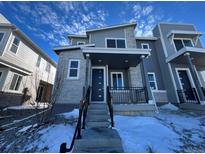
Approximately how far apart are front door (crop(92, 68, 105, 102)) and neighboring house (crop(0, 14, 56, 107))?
434 centimetres

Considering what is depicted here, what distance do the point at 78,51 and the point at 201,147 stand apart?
848 cm

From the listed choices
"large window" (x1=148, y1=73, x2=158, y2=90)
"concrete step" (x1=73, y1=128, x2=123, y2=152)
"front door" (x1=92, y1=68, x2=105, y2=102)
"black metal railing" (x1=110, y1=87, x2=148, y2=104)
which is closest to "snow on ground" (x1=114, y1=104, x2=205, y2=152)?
"concrete step" (x1=73, y1=128, x2=123, y2=152)

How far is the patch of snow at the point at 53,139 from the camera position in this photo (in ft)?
9.79

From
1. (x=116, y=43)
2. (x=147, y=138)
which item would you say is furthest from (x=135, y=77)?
(x=147, y=138)

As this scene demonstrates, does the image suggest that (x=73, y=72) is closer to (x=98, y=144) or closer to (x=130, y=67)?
(x=130, y=67)

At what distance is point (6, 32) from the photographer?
9.95 meters

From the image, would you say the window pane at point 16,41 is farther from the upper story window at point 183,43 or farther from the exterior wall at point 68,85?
the upper story window at point 183,43

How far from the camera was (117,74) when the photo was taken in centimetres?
896

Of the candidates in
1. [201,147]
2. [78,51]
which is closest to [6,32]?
[78,51]

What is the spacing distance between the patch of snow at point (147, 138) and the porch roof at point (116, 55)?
13.5 ft

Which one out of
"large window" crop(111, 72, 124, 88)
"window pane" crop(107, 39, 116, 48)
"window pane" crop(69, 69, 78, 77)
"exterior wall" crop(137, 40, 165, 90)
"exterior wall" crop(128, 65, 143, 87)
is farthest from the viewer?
"exterior wall" crop(137, 40, 165, 90)

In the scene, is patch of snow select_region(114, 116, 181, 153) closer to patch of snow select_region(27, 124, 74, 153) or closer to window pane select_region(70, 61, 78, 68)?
patch of snow select_region(27, 124, 74, 153)

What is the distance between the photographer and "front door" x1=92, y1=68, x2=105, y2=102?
7.86 meters

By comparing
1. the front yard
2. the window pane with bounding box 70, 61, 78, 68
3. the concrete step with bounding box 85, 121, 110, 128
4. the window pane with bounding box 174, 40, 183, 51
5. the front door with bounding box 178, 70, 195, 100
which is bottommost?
the front yard
